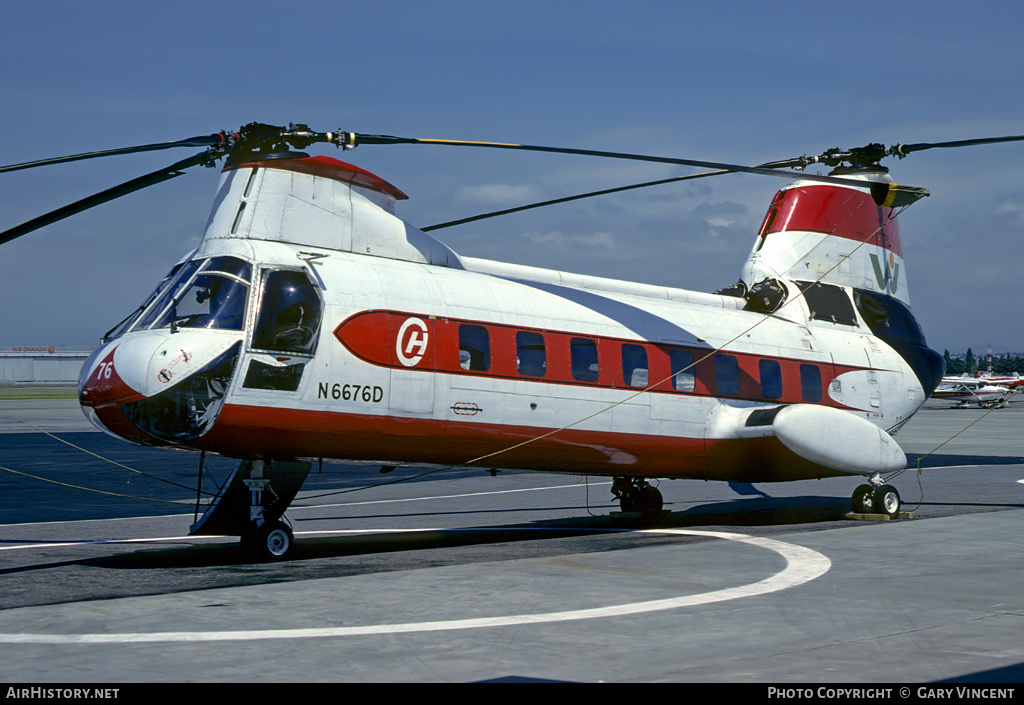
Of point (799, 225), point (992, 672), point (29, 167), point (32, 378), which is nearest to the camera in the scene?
point (992, 672)

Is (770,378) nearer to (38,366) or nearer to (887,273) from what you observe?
(887,273)

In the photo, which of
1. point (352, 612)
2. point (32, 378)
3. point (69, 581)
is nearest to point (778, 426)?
point (352, 612)

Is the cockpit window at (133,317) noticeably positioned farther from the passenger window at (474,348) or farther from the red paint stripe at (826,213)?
the red paint stripe at (826,213)

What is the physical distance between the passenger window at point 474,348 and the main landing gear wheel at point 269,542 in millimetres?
3351

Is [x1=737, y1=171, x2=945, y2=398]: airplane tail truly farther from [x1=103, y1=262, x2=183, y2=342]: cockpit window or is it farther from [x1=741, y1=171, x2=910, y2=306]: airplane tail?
[x1=103, y1=262, x2=183, y2=342]: cockpit window

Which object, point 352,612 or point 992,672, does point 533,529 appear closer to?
point 352,612

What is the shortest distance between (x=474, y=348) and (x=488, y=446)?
1.45 m

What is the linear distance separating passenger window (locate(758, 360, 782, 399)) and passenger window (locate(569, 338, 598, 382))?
3973 millimetres

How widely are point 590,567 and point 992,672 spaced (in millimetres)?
6002

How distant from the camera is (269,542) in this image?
13203 millimetres

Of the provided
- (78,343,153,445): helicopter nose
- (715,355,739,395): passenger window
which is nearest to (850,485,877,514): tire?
(715,355,739,395): passenger window

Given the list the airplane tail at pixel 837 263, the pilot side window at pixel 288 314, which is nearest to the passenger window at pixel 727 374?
the airplane tail at pixel 837 263

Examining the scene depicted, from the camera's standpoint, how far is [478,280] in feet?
49.2

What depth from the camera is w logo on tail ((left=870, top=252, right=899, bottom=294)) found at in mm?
20688
